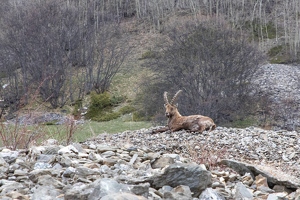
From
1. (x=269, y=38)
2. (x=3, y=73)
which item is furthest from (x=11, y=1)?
(x=269, y=38)

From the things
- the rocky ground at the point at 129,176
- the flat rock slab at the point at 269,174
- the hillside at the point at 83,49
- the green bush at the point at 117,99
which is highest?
the rocky ground at the point at 129,176

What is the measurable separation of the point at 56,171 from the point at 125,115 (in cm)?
3039

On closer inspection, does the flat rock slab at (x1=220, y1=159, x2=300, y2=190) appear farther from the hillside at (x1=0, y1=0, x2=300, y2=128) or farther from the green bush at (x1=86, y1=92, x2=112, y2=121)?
the green bush at (x1=86, y1=92, x2=112, y2=121)

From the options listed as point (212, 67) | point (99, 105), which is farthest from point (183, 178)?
point (99, 105)

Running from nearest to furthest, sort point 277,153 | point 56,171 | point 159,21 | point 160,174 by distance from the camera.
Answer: point 160,174 → point 56,171 → point 277,153 → point 159,21

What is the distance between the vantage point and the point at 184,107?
24.1 metres

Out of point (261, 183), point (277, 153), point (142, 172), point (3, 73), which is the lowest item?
point (3, 73)

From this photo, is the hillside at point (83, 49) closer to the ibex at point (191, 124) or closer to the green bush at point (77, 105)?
the green bush at point (77, 105)

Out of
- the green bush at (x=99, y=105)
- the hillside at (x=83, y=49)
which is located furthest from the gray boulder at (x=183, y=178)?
the green bush at (x=99, y=105)

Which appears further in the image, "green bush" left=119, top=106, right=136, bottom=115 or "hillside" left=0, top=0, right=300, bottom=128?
"hillside" left=0, top=0, right=300, bottom=128

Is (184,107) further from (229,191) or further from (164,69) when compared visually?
(229,191)

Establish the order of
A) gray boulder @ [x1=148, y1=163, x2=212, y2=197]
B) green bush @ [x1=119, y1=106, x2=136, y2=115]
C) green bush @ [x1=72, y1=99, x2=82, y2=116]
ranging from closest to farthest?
gray boulder @ [x1=148, y1=163, x2=212, y2=197] < green bush @ [x1=119, y1=106, x2=136, y2=115] < green bush @ [x1=72, y1=99, x2=82, y2=116]

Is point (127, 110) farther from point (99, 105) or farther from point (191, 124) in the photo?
point (191, 124)

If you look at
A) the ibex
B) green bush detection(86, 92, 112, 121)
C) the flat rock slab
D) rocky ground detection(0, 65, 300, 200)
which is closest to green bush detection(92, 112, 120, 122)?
green bush detection(86, 92, 112, 121)
